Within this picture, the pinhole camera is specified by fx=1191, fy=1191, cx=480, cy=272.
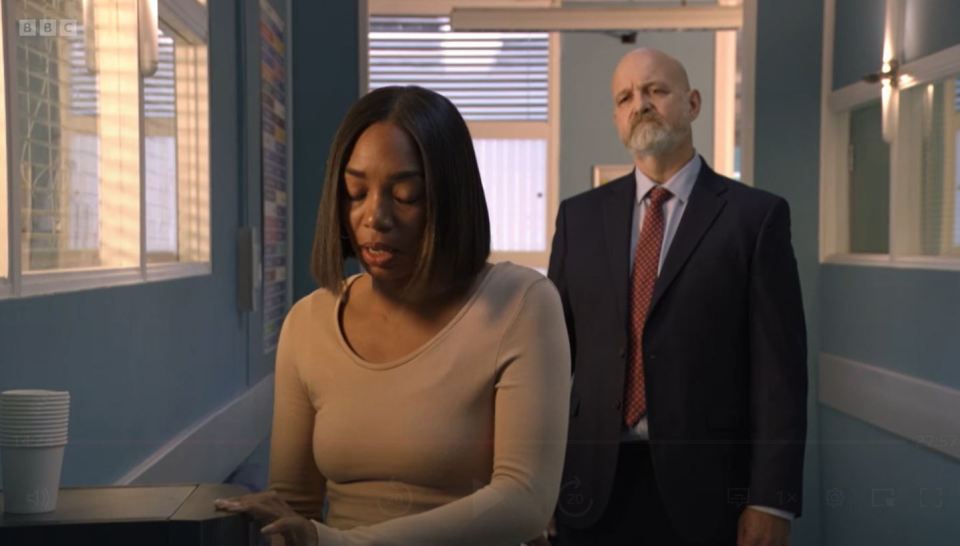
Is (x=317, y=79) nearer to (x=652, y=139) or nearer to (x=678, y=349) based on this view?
(x=652, y=139)

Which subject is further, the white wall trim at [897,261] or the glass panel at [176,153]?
the glass panel at [176,153]

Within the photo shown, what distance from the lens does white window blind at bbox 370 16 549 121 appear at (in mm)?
1482

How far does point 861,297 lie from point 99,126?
928 millimetres

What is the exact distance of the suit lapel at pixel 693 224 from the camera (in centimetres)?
127

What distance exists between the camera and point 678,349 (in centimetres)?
125

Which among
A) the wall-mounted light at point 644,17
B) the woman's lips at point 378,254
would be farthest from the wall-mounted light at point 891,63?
the wall-mounted light at point 644,17

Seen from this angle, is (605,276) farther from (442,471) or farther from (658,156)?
(442,471)

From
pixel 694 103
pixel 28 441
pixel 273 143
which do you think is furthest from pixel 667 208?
pixel 273 143

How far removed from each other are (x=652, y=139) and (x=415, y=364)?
26.3 inches

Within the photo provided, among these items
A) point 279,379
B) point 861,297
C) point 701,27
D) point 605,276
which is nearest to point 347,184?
point 279,379

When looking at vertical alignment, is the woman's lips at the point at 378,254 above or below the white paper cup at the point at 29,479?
above

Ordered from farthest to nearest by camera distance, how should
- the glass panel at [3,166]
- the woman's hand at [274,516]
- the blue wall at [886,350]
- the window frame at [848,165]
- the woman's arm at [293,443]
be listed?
the window frame at [848,165], the blue wall at [886,350], the glass panel at [3,166], the woman's arm at [293,443], the woman's hand at [274,516]

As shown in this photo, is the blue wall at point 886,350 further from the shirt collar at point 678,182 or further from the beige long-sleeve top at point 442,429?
the beige long-sleeve top at point 442,429

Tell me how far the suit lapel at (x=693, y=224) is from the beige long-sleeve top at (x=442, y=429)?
0.52 metres
